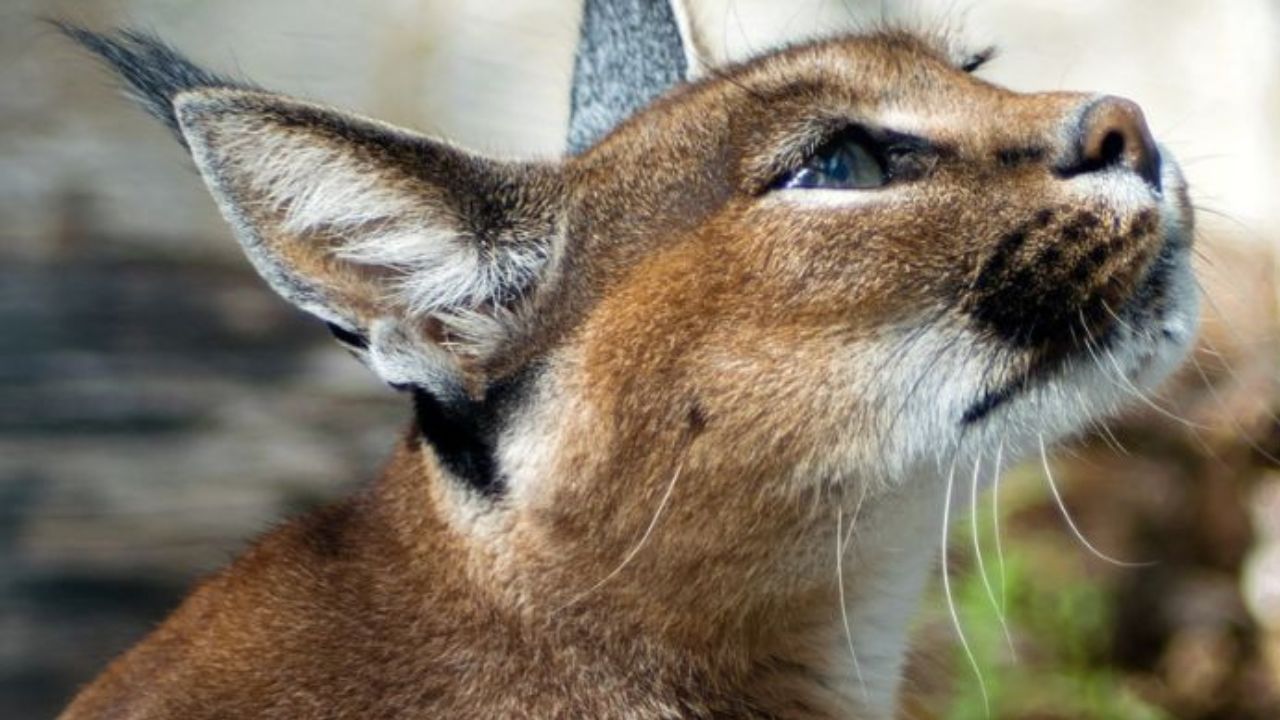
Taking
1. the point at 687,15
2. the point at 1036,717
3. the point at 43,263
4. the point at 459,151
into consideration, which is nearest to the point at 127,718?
the point at 459,151

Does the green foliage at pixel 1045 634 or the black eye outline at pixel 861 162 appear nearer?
the black eye outline at pixel 861 162

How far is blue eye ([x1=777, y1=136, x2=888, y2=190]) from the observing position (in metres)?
3.47

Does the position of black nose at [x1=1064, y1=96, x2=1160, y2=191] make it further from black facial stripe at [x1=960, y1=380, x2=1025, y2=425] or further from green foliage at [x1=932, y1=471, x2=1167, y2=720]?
green foliage at [x1=932, y1=471, x2=1167, y2=720]

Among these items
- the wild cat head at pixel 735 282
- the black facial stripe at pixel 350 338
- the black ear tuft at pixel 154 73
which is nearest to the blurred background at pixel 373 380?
the wild cat head at pixel 735 282

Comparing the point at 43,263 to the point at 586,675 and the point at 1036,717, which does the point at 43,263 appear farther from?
the point at 1036,717

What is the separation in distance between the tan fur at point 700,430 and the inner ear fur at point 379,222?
0.02 meters

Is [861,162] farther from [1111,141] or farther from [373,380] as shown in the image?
[373,380]

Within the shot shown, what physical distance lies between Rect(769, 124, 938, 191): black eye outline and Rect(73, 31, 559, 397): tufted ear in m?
0.46

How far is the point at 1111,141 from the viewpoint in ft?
11.1

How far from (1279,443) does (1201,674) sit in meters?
0.89

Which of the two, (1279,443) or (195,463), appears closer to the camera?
(195,463)

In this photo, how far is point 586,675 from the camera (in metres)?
3.50

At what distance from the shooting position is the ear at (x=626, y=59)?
445 cm

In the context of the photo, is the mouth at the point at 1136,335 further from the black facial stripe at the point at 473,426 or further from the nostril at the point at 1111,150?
the black facial stripe at the point at 473,426
